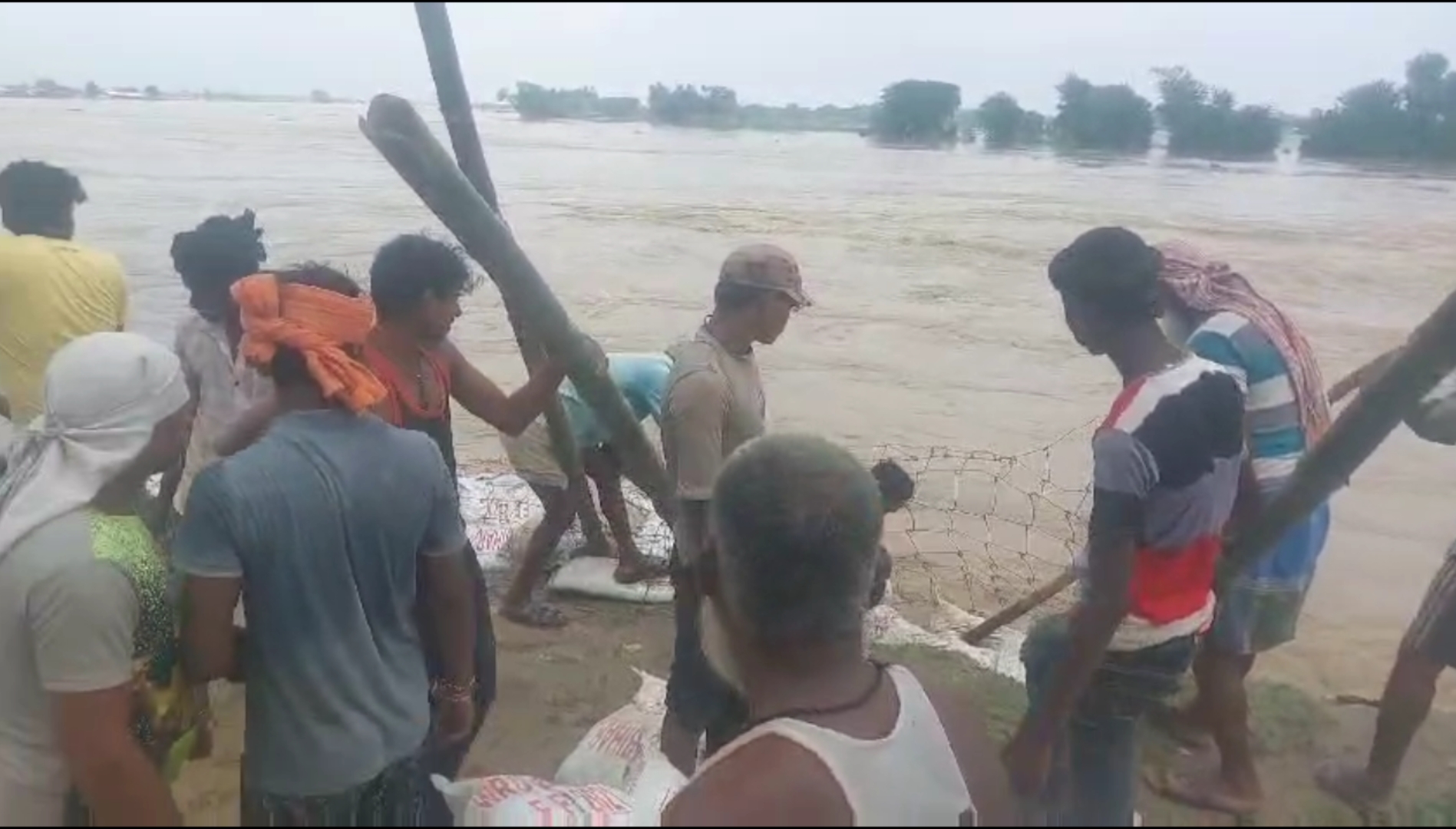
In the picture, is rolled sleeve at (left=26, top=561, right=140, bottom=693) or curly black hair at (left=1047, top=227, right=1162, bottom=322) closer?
rolled sleeve at (left=26, top=561, right=140, bottom=693)

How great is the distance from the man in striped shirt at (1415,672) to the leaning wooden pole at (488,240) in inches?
74.6

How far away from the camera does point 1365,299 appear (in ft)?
51.5

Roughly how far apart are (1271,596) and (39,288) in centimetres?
351

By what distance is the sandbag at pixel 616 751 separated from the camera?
3.34m

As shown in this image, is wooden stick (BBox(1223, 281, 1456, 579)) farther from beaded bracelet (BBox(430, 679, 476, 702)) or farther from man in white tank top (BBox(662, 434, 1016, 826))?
beaded bracelet (BBox(430, 679, 476, 702))

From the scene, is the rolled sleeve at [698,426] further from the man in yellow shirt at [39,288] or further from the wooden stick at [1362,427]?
the man in yellow shirt at [39,288]

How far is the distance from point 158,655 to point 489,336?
37.6ft

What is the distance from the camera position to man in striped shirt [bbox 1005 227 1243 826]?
236 cm

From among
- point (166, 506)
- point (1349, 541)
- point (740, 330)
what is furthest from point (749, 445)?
point (1349, 541)

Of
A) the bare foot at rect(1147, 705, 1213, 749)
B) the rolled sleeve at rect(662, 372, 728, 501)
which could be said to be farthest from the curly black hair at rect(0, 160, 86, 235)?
the bare foot at rect(1147, 705, 1213, 749)

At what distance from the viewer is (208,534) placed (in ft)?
6.47

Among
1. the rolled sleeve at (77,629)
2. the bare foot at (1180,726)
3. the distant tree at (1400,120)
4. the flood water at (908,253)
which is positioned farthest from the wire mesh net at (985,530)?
the distant tree at (1400,120)

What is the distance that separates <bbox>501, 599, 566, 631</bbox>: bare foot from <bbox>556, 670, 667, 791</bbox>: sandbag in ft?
3.81

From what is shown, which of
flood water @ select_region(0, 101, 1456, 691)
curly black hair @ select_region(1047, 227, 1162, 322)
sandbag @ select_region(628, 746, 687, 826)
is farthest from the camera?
flood water @ select_region(0, 101, 1456, 691)
